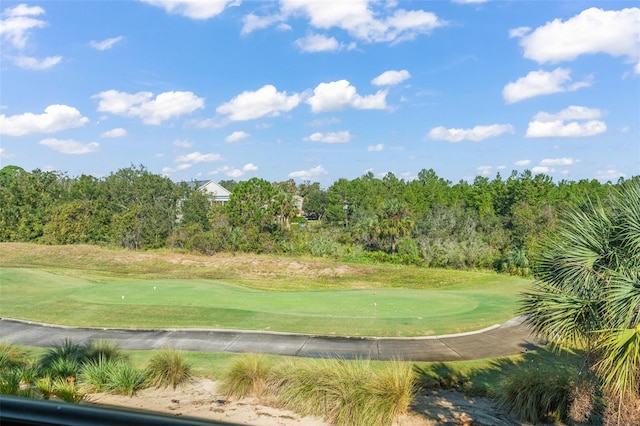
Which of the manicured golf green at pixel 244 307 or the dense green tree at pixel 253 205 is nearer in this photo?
the manicured golf green at pixel 244 307

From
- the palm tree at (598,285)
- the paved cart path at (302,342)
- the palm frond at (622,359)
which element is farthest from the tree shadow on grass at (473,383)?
the palm frond at (622,359)

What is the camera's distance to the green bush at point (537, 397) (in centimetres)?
781

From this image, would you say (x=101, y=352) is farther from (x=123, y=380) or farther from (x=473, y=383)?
(x=473, y=383)

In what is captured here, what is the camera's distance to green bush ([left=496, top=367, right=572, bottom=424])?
7.81 m

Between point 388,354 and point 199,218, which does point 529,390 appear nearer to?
point 388,354

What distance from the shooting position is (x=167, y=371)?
30.6ft

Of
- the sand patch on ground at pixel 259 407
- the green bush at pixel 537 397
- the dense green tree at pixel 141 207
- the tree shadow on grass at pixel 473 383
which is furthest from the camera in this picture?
the dense green tree at pixel 141 207

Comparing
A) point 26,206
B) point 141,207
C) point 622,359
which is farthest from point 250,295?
point 26,206

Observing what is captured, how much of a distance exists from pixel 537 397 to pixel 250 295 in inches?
549

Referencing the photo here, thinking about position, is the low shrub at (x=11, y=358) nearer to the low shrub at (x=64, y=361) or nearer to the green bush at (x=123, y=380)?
the low shrub at (x=64, y=361)

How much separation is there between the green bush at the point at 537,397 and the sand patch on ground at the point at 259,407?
273mm

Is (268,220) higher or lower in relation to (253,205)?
lower

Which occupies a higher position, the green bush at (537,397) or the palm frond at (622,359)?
the palm frond at (622,359)

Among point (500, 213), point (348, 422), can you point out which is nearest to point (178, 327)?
point (348, 422)
